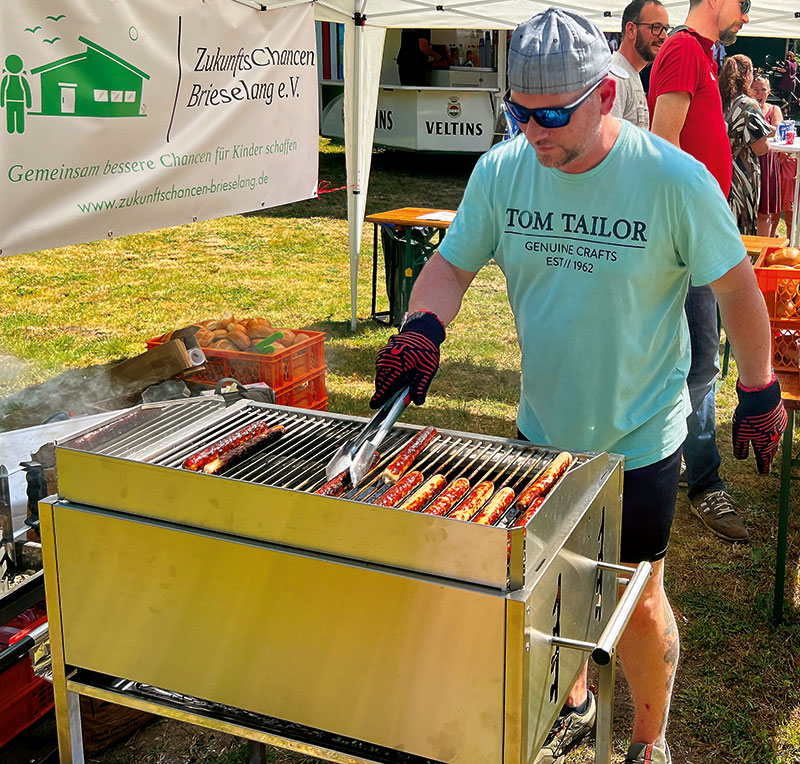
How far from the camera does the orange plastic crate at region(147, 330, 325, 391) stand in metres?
4.71

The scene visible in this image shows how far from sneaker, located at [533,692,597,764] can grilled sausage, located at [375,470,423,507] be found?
54cm

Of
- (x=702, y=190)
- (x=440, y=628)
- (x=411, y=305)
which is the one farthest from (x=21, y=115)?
(x=440, y=628)

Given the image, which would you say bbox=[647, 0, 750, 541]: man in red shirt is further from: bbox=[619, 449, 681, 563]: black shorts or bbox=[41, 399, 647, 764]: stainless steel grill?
bbox=[41, 399, 647, 764]: stainless steel grill

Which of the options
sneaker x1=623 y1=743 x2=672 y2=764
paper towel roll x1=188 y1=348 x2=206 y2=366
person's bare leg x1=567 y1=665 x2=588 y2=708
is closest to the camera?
sneaker x1=623 y1=743 x2=672 y2=764

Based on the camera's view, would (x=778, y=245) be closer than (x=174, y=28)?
No

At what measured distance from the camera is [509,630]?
1.52 m

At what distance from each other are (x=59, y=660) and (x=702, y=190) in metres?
1.74

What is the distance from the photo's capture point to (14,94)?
3.78m

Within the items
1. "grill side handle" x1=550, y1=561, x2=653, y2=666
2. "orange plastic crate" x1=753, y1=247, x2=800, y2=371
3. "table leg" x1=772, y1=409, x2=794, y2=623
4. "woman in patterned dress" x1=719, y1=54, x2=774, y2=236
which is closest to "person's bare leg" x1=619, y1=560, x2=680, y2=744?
"grill side handle" x1=550, y1=561, x2=653, y2=666

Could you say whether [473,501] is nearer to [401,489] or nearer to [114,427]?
[401,489]

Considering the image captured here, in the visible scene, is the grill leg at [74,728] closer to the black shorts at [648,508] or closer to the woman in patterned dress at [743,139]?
the black shorts at [648,508]

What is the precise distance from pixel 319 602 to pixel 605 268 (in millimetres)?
1063

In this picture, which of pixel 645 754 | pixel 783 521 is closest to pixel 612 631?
pixel 645 754

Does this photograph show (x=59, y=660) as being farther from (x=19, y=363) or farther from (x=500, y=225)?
(x=19, y=363)
